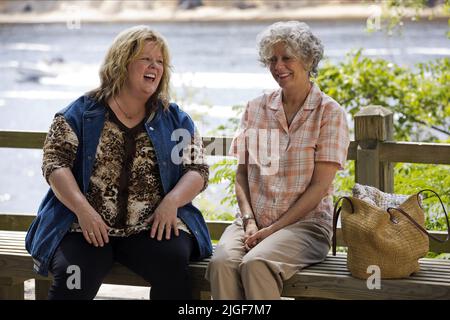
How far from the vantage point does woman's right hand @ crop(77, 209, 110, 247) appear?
339 centimetres

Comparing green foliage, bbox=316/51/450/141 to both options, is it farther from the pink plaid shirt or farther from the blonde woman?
the blonde woman

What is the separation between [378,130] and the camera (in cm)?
397

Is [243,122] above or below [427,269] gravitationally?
above

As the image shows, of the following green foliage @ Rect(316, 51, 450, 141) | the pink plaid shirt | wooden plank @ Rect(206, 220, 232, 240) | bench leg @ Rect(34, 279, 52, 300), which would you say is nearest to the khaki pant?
the pink plaid shirt

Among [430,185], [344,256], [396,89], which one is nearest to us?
[344,256]

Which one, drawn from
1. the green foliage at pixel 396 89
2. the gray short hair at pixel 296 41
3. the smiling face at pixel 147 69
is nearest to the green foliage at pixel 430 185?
the green foliage at pixel 396 89

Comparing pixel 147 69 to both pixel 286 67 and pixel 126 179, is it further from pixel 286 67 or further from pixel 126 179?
pixel 286 67

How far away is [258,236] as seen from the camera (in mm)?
3406

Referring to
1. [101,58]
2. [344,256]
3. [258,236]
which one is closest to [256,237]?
[258,236]

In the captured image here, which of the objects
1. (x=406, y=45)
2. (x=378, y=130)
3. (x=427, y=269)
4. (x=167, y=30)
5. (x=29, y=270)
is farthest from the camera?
(x=167, y=30)

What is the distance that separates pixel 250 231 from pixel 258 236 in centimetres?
5
